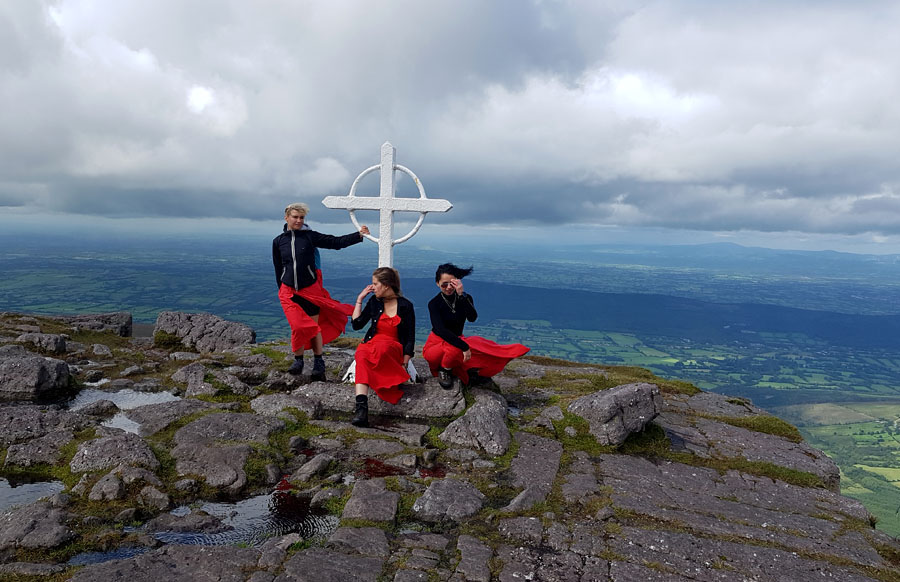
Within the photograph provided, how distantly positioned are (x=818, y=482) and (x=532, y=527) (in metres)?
5.26

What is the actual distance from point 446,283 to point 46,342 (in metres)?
11.3

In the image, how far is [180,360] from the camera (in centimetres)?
1305

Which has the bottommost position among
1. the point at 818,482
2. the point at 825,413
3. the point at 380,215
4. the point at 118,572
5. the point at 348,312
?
the point at 825,413

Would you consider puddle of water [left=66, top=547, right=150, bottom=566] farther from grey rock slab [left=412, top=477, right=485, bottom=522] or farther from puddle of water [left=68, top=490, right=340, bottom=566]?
grey rock slab [left=412, top=477, right=485, bottom=522]

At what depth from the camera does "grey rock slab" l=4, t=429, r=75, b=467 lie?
637cm

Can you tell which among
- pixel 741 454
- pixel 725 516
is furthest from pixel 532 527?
pixel 741 454

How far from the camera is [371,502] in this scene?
5711 millimetres

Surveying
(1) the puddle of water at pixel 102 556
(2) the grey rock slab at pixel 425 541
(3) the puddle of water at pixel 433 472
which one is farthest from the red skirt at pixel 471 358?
(1) the puddle of water at pixel 102 556

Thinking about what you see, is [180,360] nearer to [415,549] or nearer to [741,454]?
Result: [415,549]

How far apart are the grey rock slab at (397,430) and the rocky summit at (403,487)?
51 mm

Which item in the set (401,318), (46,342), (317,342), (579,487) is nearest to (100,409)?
(317,342)

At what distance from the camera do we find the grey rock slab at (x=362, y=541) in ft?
15.7

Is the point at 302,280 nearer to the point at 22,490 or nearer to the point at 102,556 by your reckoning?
the point at 22,490

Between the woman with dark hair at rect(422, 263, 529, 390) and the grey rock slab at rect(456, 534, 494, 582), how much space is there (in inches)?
174
